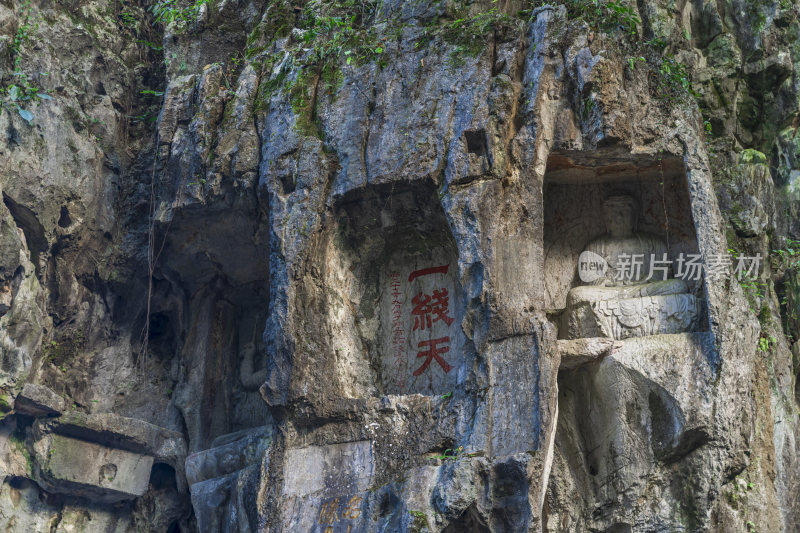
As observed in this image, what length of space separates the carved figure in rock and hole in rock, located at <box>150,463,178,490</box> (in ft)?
15.9

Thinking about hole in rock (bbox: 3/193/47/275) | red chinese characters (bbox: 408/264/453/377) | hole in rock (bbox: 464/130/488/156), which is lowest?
red chinese characters (bbox: 408/264/453/377)

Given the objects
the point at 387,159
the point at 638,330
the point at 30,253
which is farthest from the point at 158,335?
the point at 638,330

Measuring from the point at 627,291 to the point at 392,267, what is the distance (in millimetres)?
2419

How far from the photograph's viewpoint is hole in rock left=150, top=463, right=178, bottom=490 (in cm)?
1248

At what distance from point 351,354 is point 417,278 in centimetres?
108

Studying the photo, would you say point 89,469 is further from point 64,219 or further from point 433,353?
point 433,353

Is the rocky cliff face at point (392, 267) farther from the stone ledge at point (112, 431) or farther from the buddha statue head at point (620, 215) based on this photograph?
the buddha statue head at point (620, 215)

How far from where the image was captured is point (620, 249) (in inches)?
445

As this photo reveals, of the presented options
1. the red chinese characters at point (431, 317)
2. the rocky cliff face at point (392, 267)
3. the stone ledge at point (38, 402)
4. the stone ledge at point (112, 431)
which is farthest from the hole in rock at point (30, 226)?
the red chinese characters at point (431, 317)

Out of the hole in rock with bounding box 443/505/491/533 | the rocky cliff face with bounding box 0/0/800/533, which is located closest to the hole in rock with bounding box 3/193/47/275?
the rocky cliff face with bounding box 0/0/800/533

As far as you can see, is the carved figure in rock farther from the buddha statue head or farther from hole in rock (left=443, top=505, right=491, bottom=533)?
hole in rock (left=443, top=505, right=491, bottom=533)

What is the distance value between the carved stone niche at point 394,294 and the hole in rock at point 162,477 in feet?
9.54

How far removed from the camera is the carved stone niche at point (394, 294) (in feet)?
36.0

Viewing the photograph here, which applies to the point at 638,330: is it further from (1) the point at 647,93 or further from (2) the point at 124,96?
(2) the point at 124,96
